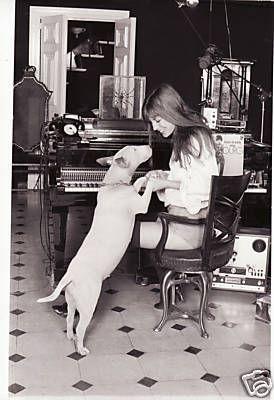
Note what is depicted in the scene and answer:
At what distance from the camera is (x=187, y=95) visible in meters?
10.8

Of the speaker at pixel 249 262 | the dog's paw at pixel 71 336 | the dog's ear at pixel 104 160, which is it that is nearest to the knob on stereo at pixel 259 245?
the speaker at pixel 249 262

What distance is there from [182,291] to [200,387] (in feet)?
5.53

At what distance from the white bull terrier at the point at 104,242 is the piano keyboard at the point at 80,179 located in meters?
A: 0.83

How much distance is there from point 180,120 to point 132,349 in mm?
1496

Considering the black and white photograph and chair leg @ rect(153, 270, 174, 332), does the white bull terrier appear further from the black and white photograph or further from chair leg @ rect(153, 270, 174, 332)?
chair leg @ rect(153, 270, 174, 332)

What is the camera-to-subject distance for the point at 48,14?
33.3ft

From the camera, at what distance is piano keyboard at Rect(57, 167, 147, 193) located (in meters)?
5.35

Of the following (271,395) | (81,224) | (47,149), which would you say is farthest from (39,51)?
(271,395)

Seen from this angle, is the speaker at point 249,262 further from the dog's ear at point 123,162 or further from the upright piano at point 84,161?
the dog's ear at point 123,162

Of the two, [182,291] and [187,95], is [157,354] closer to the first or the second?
[182,291]

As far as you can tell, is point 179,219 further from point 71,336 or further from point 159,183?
point 71,336

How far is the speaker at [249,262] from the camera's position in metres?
5.25

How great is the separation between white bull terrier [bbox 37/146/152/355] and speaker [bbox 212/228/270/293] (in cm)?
112

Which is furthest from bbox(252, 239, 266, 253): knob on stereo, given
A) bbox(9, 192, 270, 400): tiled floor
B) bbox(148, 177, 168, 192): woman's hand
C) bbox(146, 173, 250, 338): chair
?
bbox(148, 177, 168, 192): woman's hand
